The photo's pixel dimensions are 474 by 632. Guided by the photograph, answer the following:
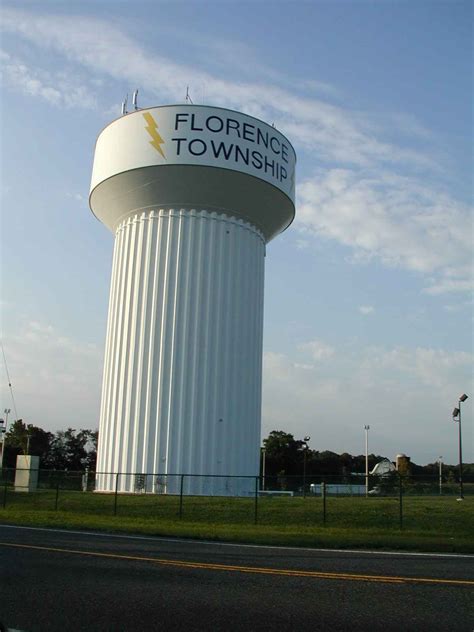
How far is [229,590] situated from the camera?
327 inches

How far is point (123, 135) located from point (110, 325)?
747 centimetres

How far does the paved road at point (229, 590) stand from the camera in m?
6.76

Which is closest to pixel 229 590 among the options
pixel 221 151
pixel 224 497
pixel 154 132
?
pixel 224 497

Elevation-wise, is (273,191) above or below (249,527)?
above

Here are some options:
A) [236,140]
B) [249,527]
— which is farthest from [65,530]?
[236,140]

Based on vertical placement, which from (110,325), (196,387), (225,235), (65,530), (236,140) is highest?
(236,140)

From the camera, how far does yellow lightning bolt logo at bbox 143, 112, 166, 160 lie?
25028 mm

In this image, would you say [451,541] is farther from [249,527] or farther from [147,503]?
[147,503]

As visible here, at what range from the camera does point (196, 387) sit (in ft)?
83.2

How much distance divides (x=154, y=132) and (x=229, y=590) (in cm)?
1992

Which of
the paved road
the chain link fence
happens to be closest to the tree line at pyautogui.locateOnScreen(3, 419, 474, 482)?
the chain link fence

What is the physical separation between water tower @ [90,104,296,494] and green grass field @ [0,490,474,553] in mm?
2107

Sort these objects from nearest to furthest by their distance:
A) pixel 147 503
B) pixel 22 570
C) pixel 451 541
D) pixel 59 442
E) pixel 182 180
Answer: pixel 22 570
pixel 451 541
pixel 147 503
pixel 182 180
pixel 59 442

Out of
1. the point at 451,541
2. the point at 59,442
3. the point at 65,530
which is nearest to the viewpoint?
the point at 451,541
